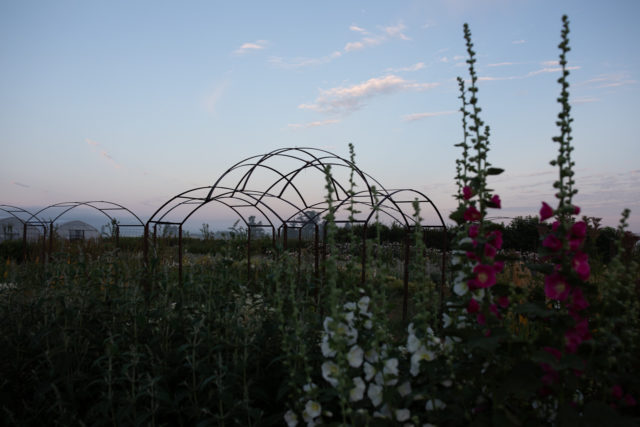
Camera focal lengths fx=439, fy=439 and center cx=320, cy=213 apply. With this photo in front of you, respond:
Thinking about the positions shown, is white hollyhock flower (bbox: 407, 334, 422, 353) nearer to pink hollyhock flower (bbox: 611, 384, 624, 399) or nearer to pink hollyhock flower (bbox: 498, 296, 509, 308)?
pink hollyhock flower (bbox: 498, 296, 509, 308)

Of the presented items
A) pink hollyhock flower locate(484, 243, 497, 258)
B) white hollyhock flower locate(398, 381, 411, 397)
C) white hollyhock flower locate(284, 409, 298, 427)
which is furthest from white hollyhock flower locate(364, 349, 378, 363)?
pink hollyhock flower locate(484, 243, 497, 258)

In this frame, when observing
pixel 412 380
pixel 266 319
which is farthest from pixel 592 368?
pixel 266 319

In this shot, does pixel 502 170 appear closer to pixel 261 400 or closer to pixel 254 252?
pixel 261 400

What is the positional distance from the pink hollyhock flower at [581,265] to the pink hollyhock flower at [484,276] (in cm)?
33

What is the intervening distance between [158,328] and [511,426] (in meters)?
2.39

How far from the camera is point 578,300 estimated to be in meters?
1.82

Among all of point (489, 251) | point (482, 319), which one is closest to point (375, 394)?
point (482, 319)

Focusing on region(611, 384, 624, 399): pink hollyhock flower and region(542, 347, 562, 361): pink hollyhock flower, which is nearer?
region(542, 347, 562, 361): pink hollyhock flower

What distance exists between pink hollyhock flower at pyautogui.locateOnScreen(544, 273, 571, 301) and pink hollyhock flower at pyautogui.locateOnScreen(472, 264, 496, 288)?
0.71ft

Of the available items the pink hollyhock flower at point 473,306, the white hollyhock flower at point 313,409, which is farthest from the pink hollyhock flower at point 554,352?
the white hollyhock flower at point 313,409

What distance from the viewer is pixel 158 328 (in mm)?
3162

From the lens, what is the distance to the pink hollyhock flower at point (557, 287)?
1.83 metres

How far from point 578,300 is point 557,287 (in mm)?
91

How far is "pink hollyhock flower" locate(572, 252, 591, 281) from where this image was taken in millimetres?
1786
